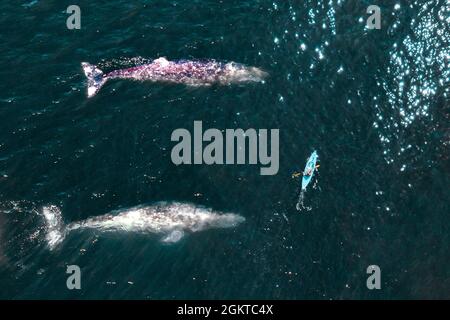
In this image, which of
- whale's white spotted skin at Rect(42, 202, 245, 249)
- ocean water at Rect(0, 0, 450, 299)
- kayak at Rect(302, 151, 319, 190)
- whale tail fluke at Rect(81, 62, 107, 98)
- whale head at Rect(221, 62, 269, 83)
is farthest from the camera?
whale head at Rect(221, 62, 269, 83)

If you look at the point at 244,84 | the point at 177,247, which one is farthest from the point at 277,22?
the point at 177,247

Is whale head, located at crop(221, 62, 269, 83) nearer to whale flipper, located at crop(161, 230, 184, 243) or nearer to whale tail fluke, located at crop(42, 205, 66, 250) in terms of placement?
whale flipper, located at crop(161, 230, 184, 243)

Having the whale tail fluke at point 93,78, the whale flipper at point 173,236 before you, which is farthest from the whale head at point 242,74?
the whale flipper at point 173,236

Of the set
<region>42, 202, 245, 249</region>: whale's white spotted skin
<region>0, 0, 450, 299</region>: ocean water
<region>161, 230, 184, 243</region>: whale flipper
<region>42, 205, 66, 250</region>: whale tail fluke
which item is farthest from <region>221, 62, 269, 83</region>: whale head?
<region>42, 205, 66, 250</region>: whale tail fluke

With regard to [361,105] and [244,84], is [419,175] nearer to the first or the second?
[361,105]

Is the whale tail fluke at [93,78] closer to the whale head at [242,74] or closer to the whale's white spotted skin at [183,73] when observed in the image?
the whale's white spotted skin at [183,73]

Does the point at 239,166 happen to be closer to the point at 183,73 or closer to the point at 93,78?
the point at 183,73
